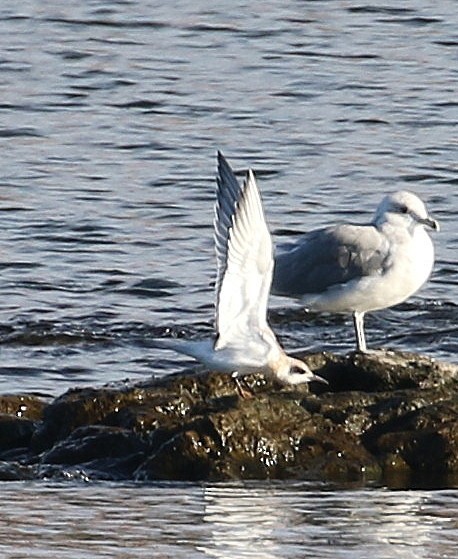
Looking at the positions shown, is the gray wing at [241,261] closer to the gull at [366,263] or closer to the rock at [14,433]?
the rock at [14,433]

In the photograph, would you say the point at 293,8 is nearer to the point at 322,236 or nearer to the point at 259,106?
the point at 259,106

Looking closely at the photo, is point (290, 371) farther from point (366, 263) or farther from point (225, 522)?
point (366, 263)

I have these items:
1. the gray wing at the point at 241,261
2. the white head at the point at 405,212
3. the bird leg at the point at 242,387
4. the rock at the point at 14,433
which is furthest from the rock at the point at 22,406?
the white head at the point at 405,212

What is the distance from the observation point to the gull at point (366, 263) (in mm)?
9797

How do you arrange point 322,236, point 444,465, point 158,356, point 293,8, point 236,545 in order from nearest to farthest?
point 236,545, point 444,465, point 322,236, point 158,356, point 293,8

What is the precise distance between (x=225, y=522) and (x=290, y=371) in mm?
1592

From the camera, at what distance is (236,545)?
6344 millimetres

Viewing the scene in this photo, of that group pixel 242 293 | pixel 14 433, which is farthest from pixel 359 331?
pixel 14 433

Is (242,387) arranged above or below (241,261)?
below

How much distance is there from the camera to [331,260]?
10.0m

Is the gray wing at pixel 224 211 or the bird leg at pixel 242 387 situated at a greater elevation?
the gray wing at pixel 224 211

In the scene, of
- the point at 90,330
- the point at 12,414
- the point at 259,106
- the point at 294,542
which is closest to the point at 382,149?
the point at 259,106

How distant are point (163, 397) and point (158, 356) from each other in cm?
279

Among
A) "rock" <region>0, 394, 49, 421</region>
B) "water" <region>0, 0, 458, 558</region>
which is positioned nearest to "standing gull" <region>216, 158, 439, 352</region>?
"water" <region>0, 0, 458, 558</region>
